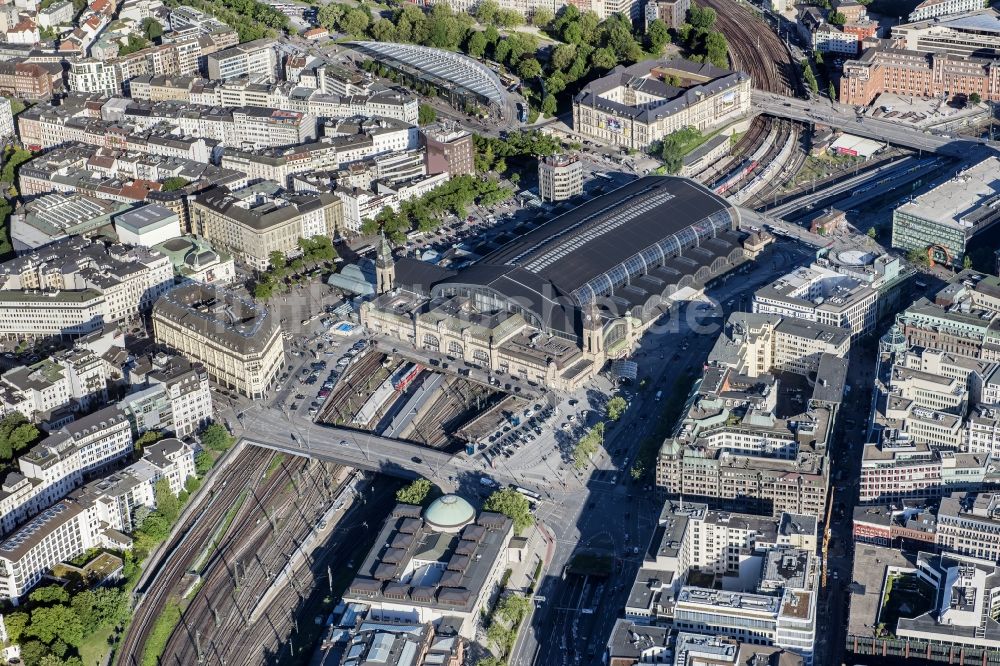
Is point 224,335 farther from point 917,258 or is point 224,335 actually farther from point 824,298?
point 917,258

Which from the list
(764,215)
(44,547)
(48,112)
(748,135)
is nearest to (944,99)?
(748,135)

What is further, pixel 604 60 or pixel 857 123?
pixel 604 60

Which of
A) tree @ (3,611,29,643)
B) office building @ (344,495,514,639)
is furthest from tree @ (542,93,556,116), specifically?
tree @ (3,611,29,643)

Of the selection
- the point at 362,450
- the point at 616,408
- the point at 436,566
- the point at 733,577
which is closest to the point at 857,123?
the point at 616,408

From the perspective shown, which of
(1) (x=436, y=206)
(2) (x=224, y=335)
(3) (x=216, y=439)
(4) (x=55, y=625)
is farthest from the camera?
(1) (x=436, y=206)

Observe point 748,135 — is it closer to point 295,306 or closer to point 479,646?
point 295,306

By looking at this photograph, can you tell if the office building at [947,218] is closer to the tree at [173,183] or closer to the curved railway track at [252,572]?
the curved railway track at [252,572]
